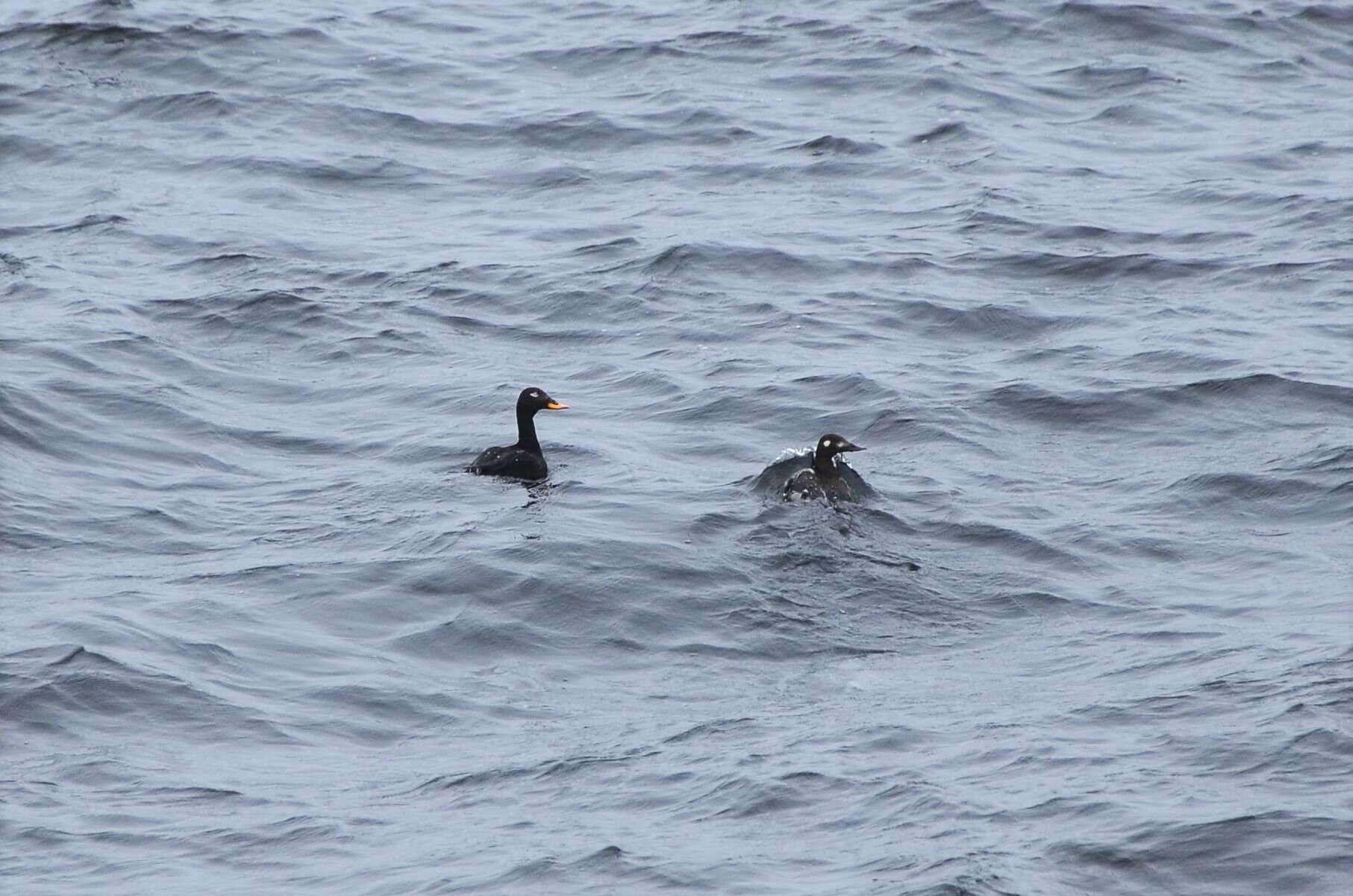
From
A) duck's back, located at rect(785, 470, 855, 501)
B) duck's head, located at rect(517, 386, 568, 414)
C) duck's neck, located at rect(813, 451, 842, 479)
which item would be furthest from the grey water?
duck's head, located at rect(517, 386, 568, 414)

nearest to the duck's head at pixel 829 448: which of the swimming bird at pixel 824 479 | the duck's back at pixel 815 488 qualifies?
the swimming bird at pixel 824 479

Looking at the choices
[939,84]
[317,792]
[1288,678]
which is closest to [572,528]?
[317,792]

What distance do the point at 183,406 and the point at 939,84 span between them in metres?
11.2

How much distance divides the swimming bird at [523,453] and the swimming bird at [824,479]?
2.12m

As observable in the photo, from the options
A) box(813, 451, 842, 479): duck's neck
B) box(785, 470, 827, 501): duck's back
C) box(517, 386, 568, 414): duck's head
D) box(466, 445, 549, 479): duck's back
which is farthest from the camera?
box(517, 386, 568, 414): duck's head

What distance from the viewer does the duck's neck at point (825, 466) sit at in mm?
14578

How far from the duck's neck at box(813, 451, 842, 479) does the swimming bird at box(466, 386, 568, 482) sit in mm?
2241

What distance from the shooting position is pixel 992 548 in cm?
1370

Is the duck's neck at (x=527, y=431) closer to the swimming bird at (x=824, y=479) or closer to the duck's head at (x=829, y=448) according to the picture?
the swimming bird at (x=824, y=479)

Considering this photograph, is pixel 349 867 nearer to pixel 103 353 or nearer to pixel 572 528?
pixel 572 528

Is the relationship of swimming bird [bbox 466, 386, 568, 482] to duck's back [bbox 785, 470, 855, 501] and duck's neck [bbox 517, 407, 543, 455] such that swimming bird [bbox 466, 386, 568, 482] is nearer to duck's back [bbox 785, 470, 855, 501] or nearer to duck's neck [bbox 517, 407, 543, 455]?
duck's neck [bbox 517, 407, 543, 455]

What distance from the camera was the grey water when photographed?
9977 mm

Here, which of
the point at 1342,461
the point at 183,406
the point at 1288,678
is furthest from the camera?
the point at 183,406

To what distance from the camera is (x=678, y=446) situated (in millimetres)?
15992
